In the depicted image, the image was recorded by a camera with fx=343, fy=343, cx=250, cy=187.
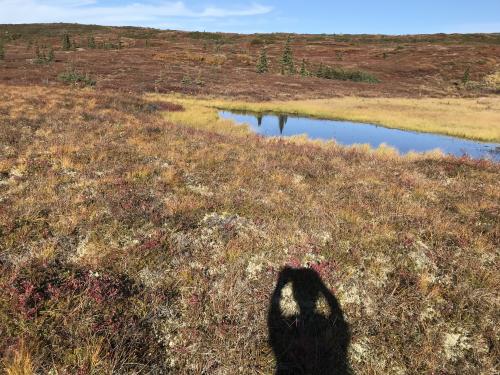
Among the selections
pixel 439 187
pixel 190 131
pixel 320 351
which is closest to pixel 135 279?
pixel 320 351

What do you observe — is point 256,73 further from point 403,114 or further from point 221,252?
point 221,252

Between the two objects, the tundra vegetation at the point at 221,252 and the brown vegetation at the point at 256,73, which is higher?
the brown vegetation at the point at 256,73

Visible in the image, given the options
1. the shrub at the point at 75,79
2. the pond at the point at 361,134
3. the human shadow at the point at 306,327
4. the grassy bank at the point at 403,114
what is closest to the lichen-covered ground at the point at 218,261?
the human shadow at the point at 306,327

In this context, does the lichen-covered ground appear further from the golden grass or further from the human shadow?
the human shadow

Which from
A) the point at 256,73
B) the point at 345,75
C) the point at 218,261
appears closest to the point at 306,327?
the point at 218,261

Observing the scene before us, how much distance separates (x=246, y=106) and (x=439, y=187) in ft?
97.8

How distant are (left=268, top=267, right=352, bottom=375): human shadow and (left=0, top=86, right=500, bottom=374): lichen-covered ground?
0.52 ft

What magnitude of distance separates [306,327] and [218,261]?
202 centimetres

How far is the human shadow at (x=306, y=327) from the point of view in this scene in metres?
4.88

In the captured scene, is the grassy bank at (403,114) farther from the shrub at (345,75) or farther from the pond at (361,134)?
the shrub at (345,75)

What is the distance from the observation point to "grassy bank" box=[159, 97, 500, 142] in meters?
31.1

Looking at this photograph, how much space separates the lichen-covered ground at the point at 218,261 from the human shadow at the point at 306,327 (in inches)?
6.3

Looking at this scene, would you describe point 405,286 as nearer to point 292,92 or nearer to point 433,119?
point 433,119

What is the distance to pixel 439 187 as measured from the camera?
39.5ft
